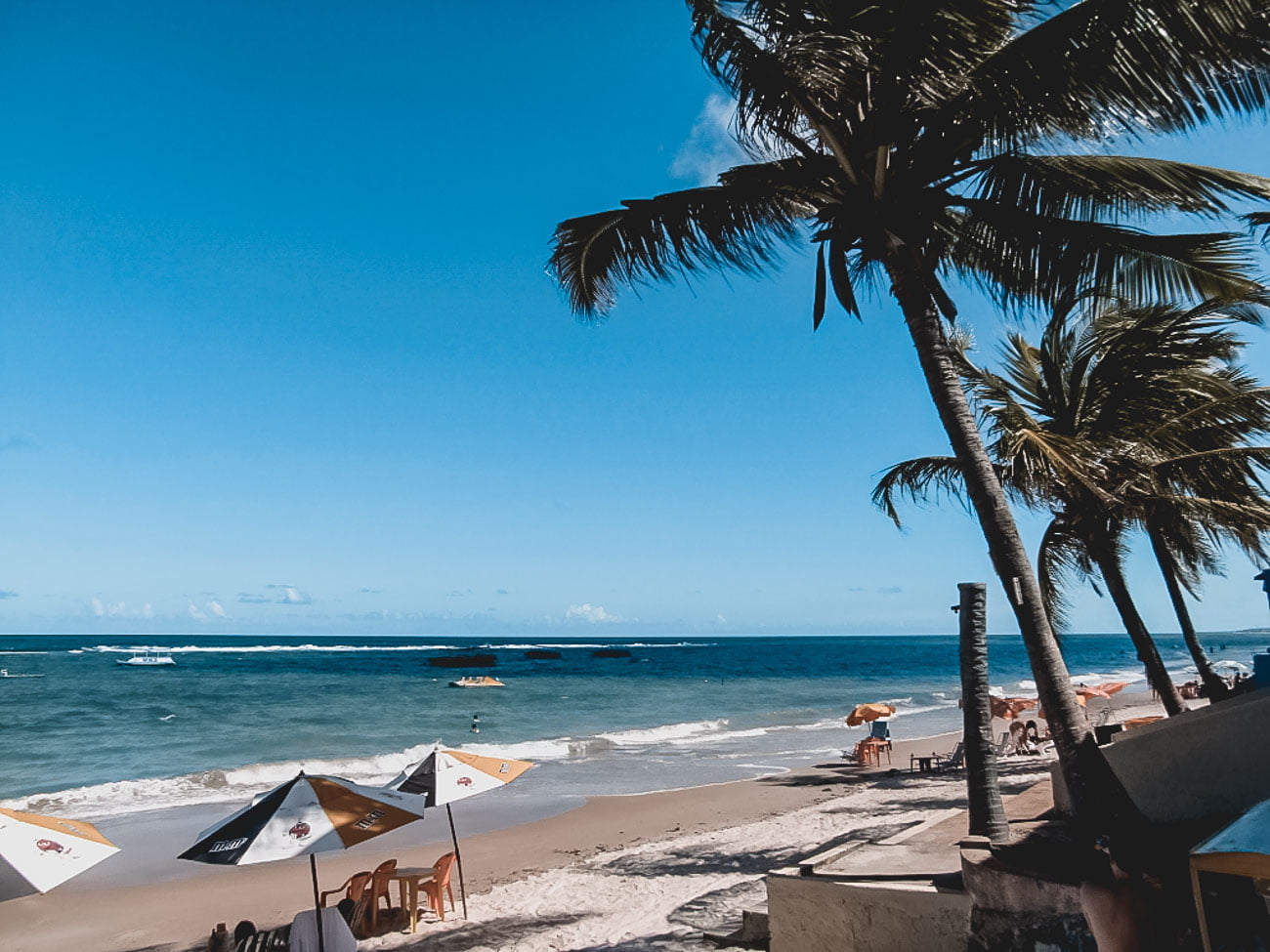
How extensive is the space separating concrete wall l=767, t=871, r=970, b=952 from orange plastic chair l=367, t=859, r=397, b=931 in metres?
4.81

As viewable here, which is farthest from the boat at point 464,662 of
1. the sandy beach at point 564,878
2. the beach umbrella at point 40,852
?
the beach umbrella at point 40,852

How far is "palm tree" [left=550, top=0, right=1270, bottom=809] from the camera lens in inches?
188

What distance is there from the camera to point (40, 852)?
5926 mm

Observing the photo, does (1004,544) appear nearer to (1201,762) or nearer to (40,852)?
(1201,762)

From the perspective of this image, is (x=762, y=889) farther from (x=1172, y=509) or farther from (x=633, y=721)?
(x=633, y=721)

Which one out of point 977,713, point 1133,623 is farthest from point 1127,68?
point 1133,623

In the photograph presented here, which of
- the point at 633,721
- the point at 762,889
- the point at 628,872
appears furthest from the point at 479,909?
the point at 633,721

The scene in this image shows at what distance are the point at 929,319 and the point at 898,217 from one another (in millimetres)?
702

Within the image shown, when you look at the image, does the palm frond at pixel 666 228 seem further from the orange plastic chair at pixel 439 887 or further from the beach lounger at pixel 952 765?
the beach lounger at pixel 952 765

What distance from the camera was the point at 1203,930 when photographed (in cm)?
325

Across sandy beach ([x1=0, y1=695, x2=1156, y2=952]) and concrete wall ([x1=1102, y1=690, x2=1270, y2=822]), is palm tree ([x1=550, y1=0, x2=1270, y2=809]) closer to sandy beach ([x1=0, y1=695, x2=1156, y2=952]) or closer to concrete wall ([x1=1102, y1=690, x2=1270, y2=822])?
concrete wall ([x1=1102, y1=690, x2=1270, y2=822])

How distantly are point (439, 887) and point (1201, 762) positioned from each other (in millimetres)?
7307

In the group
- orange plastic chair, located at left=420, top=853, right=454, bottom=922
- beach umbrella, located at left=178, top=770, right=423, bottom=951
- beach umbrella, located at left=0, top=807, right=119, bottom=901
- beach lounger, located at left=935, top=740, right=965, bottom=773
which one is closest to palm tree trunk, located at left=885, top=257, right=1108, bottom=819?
beach umbrella, located at left=178, top=770, right=423, bottom=951

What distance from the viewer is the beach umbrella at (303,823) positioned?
6.43m
